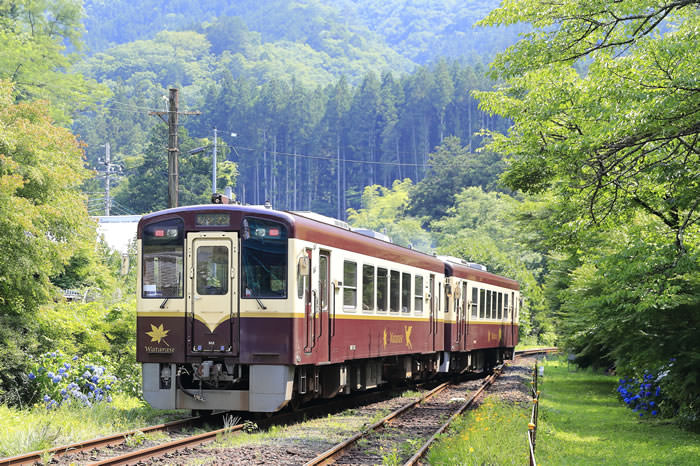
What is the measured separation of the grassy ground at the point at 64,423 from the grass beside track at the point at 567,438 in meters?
4.26

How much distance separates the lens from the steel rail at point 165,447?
9414 millimetres

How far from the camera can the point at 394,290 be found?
57.1 feet

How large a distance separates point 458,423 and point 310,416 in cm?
240

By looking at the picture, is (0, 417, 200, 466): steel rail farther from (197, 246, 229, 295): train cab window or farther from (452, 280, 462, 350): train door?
(452, 280, 462, 350): train door

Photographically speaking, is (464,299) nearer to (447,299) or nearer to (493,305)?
(447,299)

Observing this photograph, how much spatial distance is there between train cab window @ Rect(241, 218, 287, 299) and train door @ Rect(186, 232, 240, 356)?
0.16 meters

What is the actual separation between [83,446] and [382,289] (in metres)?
7.54

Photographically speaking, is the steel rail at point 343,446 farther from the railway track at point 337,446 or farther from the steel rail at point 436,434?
the steel rail at point 436,434

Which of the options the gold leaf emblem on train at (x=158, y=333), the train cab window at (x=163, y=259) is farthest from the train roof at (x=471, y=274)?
the gold leaf emblem on train at (x=158, y=333)

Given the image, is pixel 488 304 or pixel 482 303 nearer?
pixel 482 303

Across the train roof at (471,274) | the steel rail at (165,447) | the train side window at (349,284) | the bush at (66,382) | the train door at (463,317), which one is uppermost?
the train roof at (471,274)

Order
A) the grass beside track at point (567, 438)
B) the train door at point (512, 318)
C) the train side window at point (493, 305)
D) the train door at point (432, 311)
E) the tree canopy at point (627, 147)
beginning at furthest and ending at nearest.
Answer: the train door at point (512, 318) → the train side window at point (493, 305) → the train door at point (432, 311) → the tree canopy at point (627, 147) → the grass beside track at point (567, 438)

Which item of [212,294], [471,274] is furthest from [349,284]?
[471,274]

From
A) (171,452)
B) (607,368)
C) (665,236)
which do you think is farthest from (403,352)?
(607,368)
